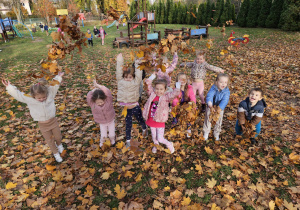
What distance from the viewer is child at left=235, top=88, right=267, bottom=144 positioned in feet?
10.8

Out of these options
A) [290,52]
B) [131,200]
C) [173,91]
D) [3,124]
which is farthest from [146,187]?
[290,52]

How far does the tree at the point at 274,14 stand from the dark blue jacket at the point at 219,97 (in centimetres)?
1827

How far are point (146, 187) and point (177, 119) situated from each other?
1.96m

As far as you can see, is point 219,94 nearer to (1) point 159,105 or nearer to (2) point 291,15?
(1) point 159,105

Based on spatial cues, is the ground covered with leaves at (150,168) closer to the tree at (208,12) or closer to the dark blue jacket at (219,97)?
the dark blue jacket at (219,97)

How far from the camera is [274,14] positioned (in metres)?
16.0

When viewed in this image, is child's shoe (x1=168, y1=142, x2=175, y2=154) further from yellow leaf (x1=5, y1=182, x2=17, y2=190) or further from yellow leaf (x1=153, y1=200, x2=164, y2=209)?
yellow leaf (x1=5, y1=182, x2=17, y2=190)

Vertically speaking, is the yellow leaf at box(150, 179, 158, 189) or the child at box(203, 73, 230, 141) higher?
the child at box(203, 73, 230, 141)

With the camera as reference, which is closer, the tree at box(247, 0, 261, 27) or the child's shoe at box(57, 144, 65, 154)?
the child's shoe at box(57, 144, 65, 154)

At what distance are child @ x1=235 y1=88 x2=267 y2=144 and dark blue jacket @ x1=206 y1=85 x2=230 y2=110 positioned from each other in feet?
1.40

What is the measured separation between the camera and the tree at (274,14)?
1559 cm

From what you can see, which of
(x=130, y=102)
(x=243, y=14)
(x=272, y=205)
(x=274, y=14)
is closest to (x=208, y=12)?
(x=243, y=14)

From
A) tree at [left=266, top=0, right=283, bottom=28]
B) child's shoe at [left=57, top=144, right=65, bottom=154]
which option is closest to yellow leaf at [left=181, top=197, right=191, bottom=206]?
child's shoe at [left=57, top=144, right=65, bottom=154]

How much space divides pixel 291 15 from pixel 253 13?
419cm
